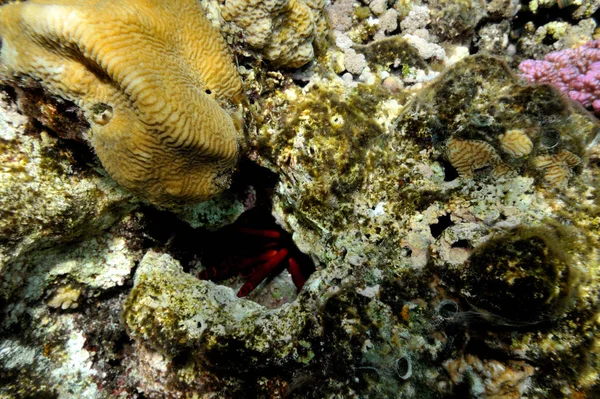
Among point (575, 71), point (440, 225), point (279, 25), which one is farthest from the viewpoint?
point (575, 71)

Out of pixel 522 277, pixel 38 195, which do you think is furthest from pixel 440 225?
pixel 38 195

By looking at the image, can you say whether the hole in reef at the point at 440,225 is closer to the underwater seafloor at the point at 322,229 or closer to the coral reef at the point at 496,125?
the underwater seafloor at the point at 322,229

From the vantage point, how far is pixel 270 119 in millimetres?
2646

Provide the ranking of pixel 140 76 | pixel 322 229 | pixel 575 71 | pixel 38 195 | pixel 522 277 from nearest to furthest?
pixel 522 277, pixel 140 76, pixel 38 195, pixel 322 229, pixel 575 71

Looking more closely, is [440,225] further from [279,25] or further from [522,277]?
[279,25]

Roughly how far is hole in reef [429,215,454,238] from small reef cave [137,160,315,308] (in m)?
Result: 1.57

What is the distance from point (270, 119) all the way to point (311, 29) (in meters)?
0.80

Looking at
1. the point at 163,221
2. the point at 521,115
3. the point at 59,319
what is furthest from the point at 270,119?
the point at 59,319

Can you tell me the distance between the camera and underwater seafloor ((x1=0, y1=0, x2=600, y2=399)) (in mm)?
1832

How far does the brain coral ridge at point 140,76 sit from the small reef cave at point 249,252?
2.88 feet

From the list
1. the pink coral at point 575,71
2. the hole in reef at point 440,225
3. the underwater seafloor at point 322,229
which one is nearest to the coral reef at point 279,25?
the underwater seafloor at point 322,229

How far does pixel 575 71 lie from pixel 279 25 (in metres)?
3.37

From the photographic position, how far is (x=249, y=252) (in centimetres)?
367

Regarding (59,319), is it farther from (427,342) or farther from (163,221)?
(427,342)
